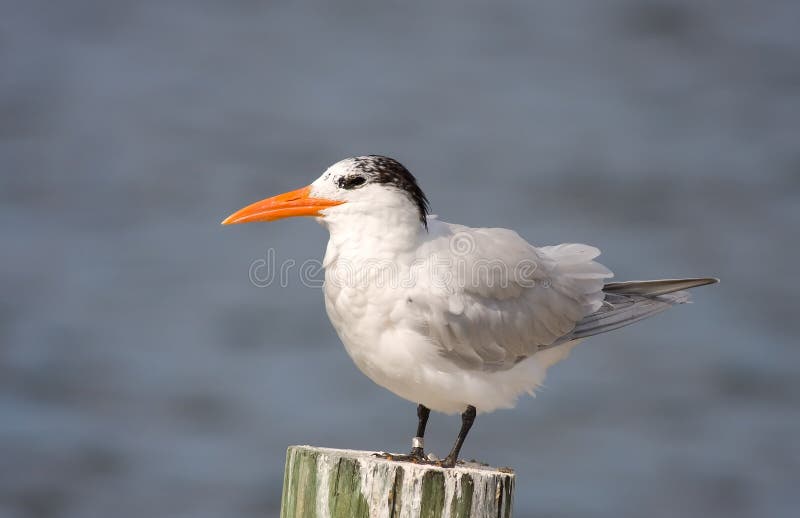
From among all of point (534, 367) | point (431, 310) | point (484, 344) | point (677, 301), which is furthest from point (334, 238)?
point (677, 301)

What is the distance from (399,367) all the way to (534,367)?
0.88 metres

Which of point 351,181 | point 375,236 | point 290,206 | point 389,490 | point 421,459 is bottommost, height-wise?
point 389,490

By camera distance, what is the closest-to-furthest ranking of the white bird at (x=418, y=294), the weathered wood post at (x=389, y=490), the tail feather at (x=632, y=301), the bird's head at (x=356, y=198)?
the weathered wood post at (x=389, y=490)
the white bird at (x=418, y=294)
the bird's head at (x=356, y=198)
the tail feather at (x=632, y=301)

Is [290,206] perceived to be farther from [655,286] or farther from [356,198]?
[655,286]

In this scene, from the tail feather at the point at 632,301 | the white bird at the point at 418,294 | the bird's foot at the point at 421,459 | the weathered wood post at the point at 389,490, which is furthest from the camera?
the tail feather at the point at 632,301

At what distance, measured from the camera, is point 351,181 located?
176 inches

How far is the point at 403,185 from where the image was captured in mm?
4512

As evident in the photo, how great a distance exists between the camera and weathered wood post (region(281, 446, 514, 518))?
3.73 meters

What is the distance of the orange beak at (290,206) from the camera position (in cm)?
447

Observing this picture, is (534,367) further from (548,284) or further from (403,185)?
(403,185)

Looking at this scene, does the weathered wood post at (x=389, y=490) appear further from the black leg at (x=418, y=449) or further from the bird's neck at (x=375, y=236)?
the bird's neck at (x=375, y=236)

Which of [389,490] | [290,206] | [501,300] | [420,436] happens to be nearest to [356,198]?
[290,206]

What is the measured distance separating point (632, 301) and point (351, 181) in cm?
181

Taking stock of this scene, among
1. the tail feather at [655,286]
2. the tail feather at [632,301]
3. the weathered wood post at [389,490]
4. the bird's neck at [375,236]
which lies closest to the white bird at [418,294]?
the bird's neck at [375,236]
